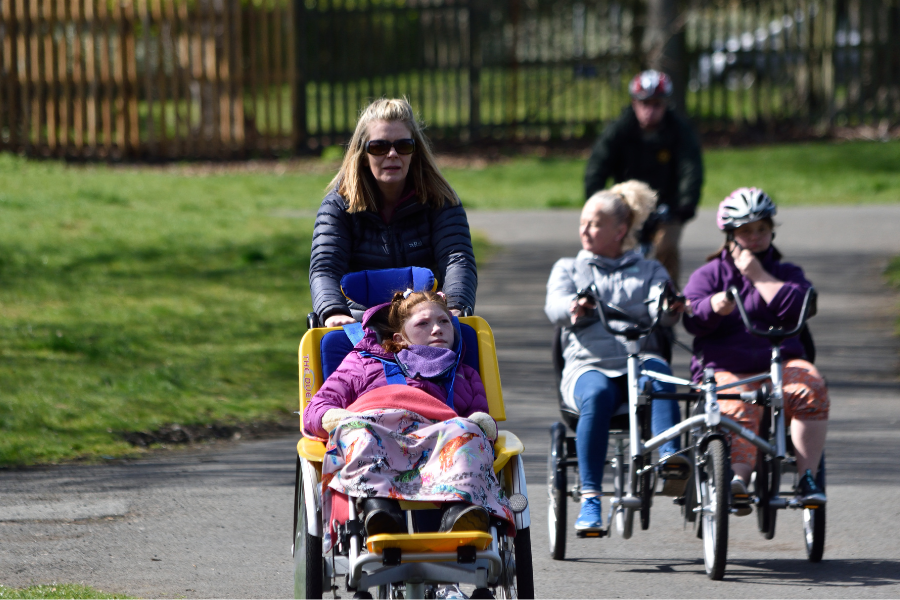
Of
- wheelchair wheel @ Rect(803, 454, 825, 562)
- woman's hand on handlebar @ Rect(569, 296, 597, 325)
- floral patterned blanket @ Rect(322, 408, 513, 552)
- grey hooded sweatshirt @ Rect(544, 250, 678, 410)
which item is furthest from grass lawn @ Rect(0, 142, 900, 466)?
wheelchair wheel @ Rect(803, 454, 825, 562)

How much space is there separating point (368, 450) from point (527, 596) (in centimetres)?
75

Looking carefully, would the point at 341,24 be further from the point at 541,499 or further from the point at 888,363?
the point at 541,499

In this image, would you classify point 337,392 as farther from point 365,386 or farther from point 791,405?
point 791,405

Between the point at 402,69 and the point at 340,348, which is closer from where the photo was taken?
the point at 340,348

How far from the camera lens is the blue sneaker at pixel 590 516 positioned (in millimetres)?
5234

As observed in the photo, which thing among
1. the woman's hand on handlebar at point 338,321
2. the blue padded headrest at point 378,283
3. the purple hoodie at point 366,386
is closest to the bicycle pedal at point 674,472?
the purple hoodie at point 366,386

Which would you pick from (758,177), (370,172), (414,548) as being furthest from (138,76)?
(414,548)

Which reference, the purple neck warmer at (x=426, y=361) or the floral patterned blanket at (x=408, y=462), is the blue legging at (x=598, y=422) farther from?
the floral patterned blanket at (x=408, y=462)

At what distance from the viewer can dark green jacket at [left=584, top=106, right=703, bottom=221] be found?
8.53 meters

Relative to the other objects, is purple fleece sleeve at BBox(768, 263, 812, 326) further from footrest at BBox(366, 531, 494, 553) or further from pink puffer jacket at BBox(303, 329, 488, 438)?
footrest at BBox(366, 531, 494, 553)

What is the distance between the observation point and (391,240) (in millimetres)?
5160

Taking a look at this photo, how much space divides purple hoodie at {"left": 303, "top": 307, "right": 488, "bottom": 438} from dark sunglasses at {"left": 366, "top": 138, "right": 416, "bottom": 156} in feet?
2.95

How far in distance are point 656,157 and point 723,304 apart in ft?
11.1

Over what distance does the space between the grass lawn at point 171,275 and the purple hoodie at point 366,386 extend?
3.18 metres
